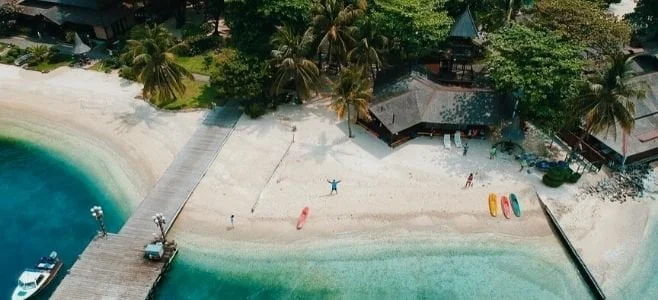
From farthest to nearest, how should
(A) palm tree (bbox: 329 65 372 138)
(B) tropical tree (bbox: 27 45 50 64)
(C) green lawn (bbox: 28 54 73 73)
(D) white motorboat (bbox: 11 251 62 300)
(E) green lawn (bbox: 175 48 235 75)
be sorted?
(B) tropical tree (bbox: 27 45 50 64)
(C) green lawn (bbox: 28 54 73 73)
(E) green lawn (bbox: 175 48 235 75)
(A) palm tree (bbox: 329 65 372 138)
(D) white motorboat (bbox: 11 251 62 300)

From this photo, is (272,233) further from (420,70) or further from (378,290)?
(420,70)

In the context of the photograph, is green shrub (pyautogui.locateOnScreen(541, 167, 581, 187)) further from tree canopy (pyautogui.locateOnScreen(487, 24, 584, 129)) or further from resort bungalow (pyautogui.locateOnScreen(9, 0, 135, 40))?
resort bungalow (pyautogui.locateOnScreen(9, 0, 135, 40))

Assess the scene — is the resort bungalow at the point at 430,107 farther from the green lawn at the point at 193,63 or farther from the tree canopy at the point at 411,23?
the green lawn at the point at 193,63

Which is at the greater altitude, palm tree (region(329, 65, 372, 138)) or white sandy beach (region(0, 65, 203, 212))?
palm tree (region(329, 65, 372, 138))

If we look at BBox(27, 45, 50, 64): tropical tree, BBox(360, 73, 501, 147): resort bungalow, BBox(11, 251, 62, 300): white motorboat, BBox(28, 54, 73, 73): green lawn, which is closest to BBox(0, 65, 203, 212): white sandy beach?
BBox(28, 54, 73, 73): green lawn

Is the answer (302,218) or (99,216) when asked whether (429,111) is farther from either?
(99,216)

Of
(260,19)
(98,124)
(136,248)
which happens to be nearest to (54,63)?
(98,124)

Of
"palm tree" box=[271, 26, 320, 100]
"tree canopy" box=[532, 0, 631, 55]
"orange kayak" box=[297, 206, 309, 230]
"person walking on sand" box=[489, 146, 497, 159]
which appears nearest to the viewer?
"orange kayak" box=[297, 206, 309, 230]
